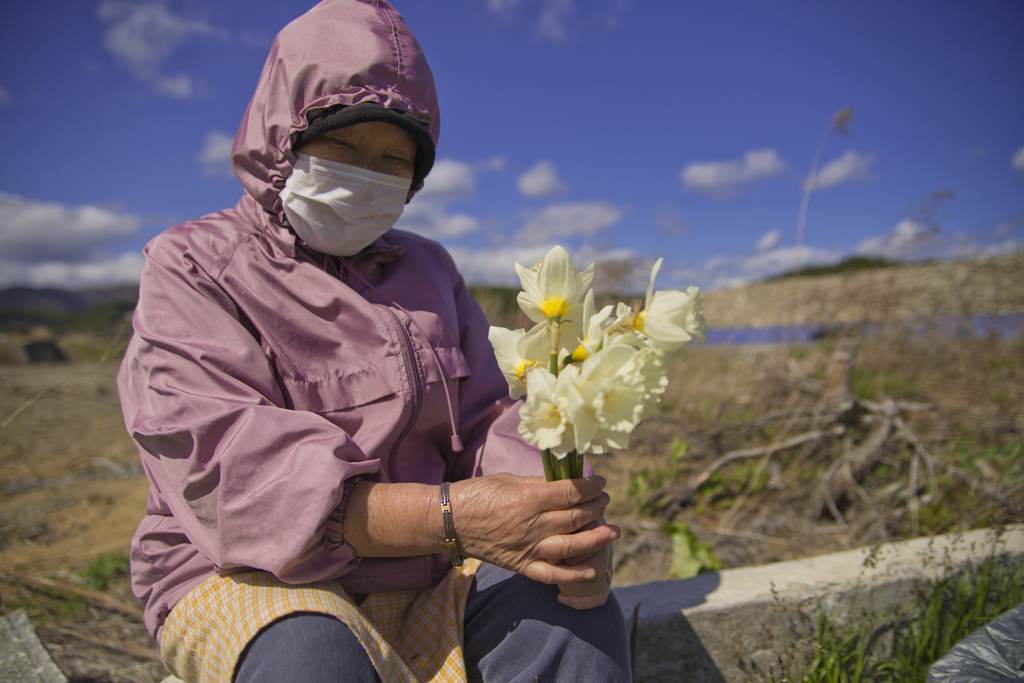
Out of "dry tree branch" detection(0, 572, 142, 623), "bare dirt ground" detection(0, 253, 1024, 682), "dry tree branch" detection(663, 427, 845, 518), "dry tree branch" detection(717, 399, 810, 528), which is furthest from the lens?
"dry tree branch" detection(663, 427, 845, 518)

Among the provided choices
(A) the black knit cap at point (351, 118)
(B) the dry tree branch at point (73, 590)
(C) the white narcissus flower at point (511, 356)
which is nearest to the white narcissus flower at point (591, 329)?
(C) the white narcissus flower at point (511, 356)

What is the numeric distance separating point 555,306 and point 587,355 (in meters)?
0.12

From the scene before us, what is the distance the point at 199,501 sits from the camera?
1.06 meters

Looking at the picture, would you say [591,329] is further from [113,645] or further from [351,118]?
[113,645]

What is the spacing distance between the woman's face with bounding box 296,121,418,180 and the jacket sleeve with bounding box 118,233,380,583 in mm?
455

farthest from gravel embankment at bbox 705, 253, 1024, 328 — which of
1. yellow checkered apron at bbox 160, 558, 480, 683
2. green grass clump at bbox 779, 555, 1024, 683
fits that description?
yellow checkered apron at bbox 160, 558, 480, 683

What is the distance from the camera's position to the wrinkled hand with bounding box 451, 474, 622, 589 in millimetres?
1084

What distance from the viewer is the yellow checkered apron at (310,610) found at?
1.02m

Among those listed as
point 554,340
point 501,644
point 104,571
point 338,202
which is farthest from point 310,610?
point 104,571

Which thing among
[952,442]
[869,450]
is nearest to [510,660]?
[869,450]

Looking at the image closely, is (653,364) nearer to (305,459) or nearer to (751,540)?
(305,459)

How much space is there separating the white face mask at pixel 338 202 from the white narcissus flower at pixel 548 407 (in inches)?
31.5

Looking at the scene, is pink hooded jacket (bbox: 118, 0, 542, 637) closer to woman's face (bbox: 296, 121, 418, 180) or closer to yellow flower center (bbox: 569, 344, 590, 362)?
woman's face (bbox: 296, 121, 418, 180)

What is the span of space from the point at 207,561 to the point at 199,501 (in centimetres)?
23
